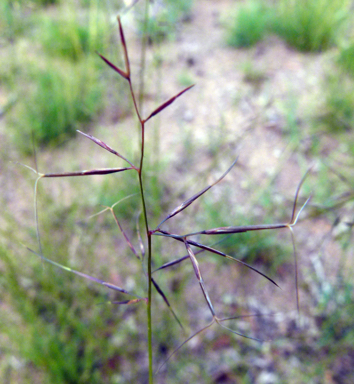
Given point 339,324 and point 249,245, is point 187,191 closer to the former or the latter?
point 249,245

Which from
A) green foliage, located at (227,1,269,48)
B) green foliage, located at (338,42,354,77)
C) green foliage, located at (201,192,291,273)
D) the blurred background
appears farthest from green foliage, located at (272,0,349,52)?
green foliage, located at (201,192,291,273)

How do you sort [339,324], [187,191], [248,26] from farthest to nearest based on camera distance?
[248,26] < [187,191] < [339,324]

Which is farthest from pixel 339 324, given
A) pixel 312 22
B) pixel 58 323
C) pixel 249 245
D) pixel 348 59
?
pixel 312 22

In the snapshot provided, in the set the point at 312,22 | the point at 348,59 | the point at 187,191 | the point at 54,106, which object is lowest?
the point at 187,191

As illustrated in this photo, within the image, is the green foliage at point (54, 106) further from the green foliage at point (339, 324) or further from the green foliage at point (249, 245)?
the green foliage at point (339, 324)

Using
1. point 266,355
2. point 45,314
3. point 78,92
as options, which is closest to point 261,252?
point 266,355

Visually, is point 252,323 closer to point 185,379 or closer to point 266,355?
point 266,355

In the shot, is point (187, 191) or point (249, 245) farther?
point (187, 191)

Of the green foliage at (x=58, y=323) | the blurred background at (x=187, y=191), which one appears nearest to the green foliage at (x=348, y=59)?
the blurred background at (x=187, y=191)
